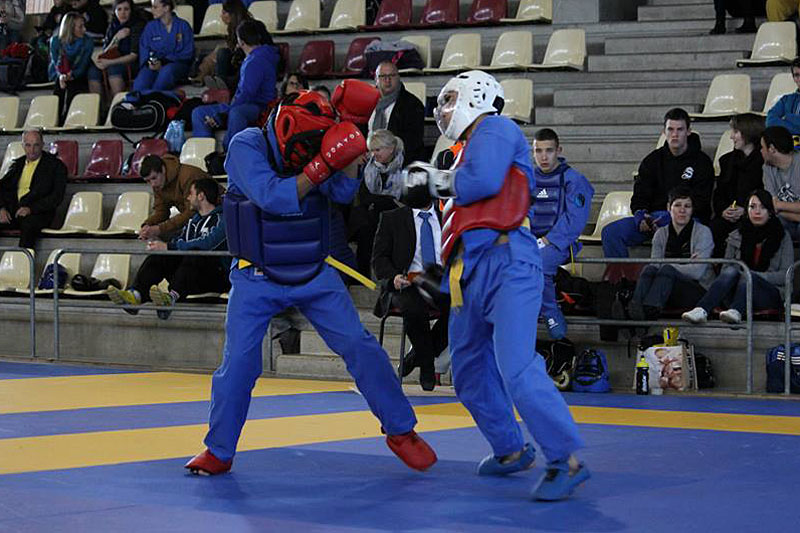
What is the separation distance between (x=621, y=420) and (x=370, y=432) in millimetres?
1645

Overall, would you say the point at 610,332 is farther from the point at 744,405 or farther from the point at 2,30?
the point at 2,30

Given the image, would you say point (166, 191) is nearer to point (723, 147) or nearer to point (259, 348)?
point (723, 147)

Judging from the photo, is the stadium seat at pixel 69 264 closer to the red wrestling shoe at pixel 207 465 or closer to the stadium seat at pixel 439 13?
the stadium seat at pixel 439 13

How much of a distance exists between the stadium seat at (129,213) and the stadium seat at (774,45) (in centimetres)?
606

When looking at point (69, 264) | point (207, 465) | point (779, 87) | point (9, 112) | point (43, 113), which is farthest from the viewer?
point (9, 112)

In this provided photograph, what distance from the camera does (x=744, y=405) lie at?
30.7 feet

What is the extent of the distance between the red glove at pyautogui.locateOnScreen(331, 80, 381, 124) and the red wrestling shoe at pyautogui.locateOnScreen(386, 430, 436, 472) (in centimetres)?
156

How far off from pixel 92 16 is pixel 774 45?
891 centimetres

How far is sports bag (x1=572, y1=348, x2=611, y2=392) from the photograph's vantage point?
10195 millimetres

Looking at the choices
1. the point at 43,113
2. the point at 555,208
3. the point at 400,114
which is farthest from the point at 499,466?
the point at 43,113

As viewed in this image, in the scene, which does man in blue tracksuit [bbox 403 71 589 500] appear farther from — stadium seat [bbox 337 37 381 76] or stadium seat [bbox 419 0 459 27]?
stadium seat [bbox 419 0 459 27]

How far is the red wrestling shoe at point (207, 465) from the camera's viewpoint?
6348mm

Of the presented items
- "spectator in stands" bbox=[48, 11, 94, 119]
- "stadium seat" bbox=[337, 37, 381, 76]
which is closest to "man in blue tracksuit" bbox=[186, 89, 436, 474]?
"stadium seat" bbox=[337, 37, 381, 76]

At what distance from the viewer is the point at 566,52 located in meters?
14.2
